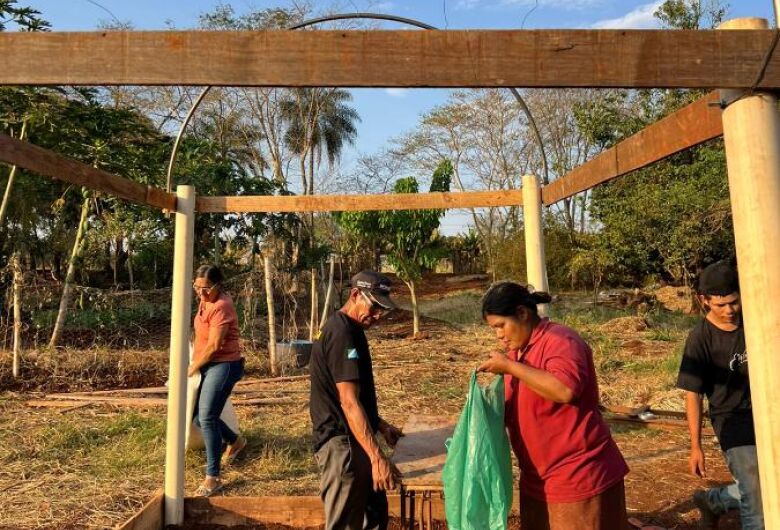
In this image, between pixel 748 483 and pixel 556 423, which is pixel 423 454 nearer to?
pixel 556 423

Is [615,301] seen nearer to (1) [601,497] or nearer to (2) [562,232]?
(2) [562,232]

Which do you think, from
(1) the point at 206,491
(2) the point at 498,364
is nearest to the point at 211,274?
(1) the point at 206,491

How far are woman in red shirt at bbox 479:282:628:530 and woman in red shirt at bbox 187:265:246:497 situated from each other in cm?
289

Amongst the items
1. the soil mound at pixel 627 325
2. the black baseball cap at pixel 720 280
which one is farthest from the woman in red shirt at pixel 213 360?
the soil mound at pixel 627 325

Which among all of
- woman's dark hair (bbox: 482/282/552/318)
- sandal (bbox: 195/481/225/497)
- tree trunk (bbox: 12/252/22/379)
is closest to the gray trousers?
woman's dark hair (bbox: 482/282/552/318)

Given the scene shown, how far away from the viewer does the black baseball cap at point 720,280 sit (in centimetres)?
271

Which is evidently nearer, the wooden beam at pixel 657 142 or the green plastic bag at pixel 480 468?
the wooden beam at pixel 657 142

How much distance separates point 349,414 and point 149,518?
5.87ft

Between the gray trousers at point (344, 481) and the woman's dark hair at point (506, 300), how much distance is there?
3.17 ft

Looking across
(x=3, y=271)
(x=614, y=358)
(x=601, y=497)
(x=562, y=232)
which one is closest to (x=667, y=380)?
(x=614, y=358)

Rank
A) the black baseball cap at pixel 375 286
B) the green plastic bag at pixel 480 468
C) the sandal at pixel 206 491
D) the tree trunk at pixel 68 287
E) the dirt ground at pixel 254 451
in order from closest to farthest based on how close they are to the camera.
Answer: the green plastic bag at pixel 480 468
the black baseball cap at pixel 375 286
the dirt ground at pixel 254 451
the sandal at pixel 206 491
the tree trunk at pixel 68 287

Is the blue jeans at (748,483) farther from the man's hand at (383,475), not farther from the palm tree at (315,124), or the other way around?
the palm tree at (315,124)

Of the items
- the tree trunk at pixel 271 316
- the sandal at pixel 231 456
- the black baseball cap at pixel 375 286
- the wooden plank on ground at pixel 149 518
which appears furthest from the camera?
the tree trunk at pixel 271 316

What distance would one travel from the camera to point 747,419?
283cm
